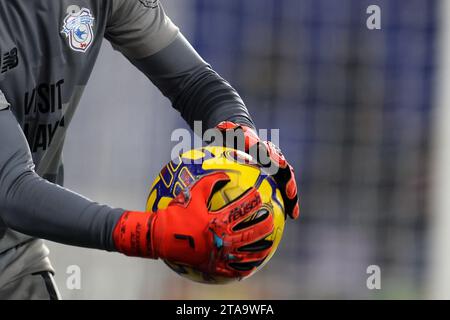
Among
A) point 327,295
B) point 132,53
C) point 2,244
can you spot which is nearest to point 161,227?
point 2,244

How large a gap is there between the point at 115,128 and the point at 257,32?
1072 mm

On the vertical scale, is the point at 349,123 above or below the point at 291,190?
above

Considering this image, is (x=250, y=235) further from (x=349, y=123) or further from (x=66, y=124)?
(x=349, y=123)

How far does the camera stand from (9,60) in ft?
6.59

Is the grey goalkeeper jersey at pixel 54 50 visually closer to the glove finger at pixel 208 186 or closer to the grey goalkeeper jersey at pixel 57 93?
the grey goalkeeper jersey at pixel 57 93

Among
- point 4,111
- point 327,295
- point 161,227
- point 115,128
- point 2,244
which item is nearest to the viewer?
point 161,227

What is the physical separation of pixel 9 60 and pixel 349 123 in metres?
3.25

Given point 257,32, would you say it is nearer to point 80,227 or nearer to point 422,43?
point 422,43

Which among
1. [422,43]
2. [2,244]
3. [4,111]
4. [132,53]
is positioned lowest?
[2,244]

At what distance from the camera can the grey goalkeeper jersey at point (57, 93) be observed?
1818mm

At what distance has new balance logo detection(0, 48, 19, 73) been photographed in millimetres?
1992

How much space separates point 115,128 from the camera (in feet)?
14.9

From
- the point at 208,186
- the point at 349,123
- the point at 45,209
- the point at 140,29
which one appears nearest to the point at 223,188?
the point at 208,186

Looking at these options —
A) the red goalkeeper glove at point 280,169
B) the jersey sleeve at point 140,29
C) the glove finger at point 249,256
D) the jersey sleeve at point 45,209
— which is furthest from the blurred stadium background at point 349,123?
the jersey sleeve at point 45,209
